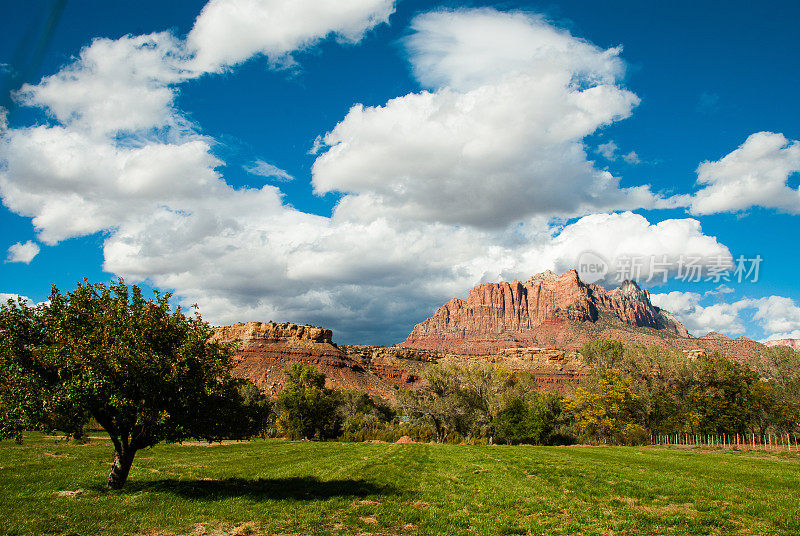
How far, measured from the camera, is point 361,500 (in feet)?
49.7

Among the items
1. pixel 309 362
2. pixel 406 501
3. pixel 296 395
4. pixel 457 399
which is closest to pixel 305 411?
pixel 296 395

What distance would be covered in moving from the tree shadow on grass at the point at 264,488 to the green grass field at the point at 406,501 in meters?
0.07

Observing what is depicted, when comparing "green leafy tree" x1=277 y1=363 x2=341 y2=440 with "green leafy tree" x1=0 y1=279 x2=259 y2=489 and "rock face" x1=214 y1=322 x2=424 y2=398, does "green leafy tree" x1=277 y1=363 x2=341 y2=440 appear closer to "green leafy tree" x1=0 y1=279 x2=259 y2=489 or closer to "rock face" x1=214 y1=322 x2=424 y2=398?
"green leafy tree" x1=0 y1=279 x2=259 y2=489

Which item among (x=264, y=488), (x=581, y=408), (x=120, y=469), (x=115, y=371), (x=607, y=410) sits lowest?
(x=581, y=408)

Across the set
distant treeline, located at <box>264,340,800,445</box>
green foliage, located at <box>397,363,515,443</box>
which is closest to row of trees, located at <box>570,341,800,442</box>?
distant treeline, located at <box>264,340,800,445</box>

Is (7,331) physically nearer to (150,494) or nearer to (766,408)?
(150,494)

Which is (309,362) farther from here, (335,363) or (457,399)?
(457,399)

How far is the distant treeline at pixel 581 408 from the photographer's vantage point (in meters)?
55.0

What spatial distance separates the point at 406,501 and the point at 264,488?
242 inches

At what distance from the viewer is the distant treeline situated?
55.0 metres

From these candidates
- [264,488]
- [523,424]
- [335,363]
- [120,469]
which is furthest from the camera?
[335,363]

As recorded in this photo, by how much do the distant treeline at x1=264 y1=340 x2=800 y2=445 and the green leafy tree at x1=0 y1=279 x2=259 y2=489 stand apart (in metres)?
42.7

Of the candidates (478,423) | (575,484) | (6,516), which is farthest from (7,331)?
(478,423)

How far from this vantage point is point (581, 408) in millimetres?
60344
